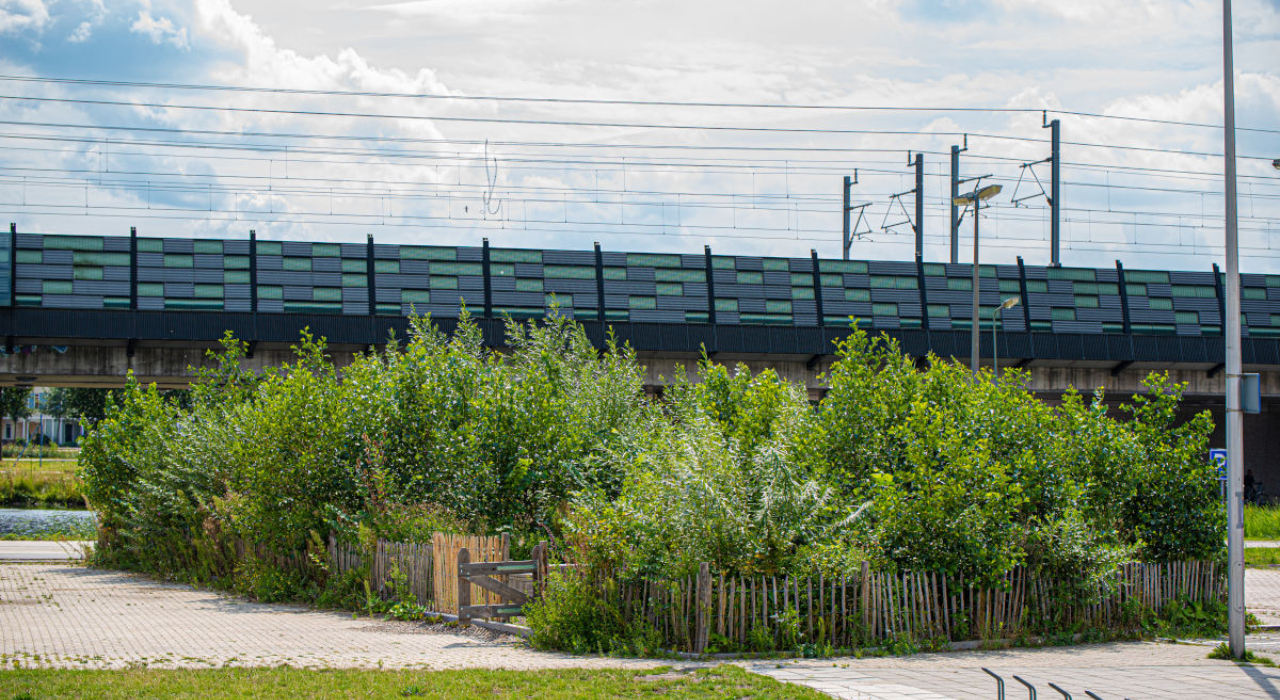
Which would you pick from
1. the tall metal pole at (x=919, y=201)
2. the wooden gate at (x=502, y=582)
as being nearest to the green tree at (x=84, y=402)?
the tall metal pole at (x=919, y=201)

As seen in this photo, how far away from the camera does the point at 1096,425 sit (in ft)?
53.5

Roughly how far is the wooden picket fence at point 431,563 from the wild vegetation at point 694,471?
427 mm

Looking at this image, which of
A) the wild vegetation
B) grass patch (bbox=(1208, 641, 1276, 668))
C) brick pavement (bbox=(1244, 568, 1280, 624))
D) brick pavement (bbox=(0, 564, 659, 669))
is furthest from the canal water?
brick pavement (bbox=(1244, 568, 1280, 624))

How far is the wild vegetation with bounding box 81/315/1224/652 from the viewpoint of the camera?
13625 millimetres

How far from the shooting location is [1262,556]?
2833 cm

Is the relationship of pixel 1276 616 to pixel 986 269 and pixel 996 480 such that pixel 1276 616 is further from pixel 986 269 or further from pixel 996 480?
pixel 986 269

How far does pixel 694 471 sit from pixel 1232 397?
6407 millimetres

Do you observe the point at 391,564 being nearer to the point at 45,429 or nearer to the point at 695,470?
the point at 695,470

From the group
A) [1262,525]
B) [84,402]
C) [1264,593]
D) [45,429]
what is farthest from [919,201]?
[45,429]

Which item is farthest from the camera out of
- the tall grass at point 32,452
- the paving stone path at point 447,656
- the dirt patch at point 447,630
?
the tall grass at point 32,452

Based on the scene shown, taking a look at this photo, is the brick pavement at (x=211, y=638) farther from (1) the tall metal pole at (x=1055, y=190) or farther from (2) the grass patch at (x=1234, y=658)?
(1) the tall metal pole at (x=1055, y=190)

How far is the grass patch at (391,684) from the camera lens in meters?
10.1

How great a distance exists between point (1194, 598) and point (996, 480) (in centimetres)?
405

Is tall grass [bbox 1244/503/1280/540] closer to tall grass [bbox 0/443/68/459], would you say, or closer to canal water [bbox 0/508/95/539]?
canal water [bbox 0/508/95/539]
